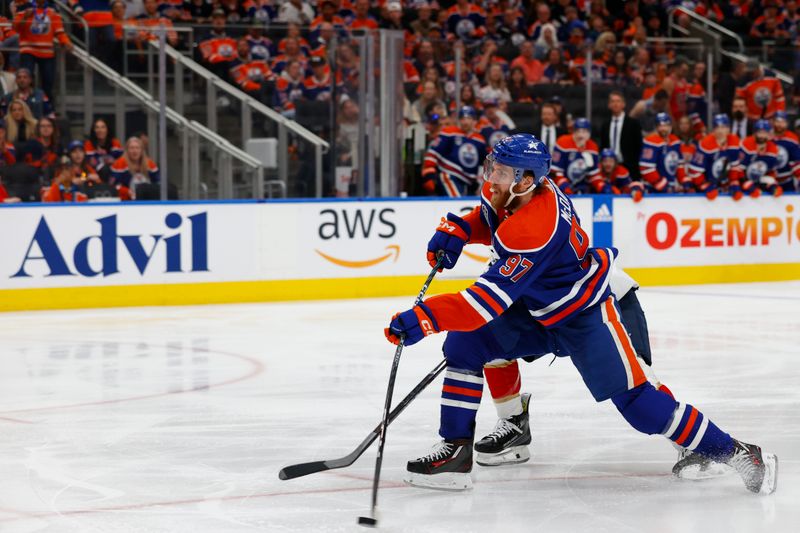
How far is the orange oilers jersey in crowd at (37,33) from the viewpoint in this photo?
8.99 meters

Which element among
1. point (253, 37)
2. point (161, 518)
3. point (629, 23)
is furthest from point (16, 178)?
point (629, 23)

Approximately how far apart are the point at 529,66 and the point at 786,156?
2.57 meters

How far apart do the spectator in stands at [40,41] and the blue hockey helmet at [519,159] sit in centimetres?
581

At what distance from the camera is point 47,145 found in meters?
9.03

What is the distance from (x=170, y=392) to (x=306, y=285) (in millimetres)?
4076

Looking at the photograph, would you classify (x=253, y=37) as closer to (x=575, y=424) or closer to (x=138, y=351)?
(x=138, y=351)

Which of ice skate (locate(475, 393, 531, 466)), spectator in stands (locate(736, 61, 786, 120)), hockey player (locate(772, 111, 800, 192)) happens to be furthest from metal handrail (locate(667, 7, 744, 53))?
ice skate (locate(475, 393, 531, 466))

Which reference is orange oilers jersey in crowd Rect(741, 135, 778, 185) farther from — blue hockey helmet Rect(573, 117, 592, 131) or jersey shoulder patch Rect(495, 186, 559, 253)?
jersey shoulder patch Rect(495, 186, 559, 253)

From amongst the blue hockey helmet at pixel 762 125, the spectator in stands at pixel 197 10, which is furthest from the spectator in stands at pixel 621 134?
the spectator in stands at pixel 197 10

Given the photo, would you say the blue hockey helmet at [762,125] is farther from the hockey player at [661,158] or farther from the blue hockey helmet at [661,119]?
the blue hockey helmet at [661,119]

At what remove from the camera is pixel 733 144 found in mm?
11406

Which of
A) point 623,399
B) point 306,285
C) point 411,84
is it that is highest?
point 411,84

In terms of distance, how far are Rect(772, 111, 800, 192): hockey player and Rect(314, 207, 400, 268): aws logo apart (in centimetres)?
375

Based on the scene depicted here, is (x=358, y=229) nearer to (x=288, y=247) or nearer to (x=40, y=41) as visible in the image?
(x=288, y=247)
